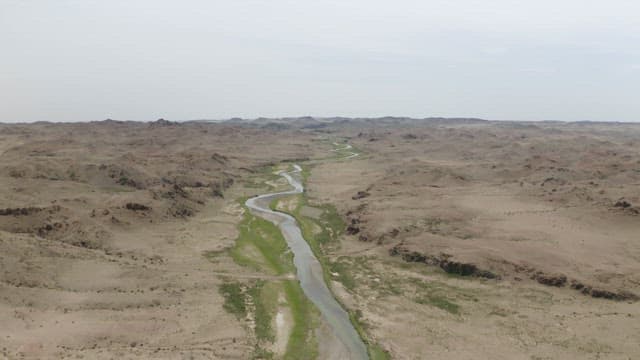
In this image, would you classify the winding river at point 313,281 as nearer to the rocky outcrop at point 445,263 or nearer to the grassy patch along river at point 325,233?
the grassy patch along river at point 325,233

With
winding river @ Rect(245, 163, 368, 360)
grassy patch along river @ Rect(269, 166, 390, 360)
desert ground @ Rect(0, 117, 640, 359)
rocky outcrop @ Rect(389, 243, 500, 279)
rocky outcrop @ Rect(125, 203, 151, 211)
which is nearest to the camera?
desert ground @ Rect(0, 117, 640, 359)

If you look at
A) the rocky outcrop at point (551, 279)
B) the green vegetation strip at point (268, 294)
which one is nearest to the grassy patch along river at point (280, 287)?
the green vegetation strip at point (268, 294)

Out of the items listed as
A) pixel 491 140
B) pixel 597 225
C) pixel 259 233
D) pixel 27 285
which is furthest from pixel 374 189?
pixel 491 140

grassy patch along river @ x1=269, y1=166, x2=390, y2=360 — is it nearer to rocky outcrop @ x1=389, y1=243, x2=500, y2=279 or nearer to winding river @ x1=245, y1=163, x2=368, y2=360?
winding river @ x1=245, y1=163, x2=368, y2=360

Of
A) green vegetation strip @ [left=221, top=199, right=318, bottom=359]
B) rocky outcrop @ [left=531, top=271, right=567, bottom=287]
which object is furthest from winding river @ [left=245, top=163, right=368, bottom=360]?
rocky outcrop @ [left=531, top=271, right=567, bottom=287]

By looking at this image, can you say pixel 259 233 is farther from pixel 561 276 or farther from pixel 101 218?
pixel 561 276

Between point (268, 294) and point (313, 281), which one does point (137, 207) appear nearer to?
point (313, 281)
